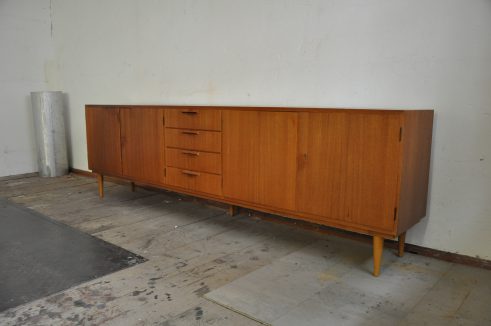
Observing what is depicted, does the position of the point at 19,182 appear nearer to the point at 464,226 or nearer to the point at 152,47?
the point at 152,47

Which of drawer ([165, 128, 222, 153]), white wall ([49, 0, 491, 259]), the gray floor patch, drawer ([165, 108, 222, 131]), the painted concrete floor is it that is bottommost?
the gray floor patch

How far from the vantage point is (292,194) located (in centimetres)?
211

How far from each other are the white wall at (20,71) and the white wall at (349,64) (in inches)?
45.4

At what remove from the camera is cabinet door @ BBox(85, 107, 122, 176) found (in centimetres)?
306

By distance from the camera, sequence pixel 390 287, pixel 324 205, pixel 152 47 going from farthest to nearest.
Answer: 1. pixel 152 47
2. pixel 324 205
3. pixel 390 287

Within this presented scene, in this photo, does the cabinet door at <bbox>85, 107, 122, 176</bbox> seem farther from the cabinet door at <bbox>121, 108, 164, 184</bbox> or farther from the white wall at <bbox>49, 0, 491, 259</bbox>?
the white wall at <bbox>49, 0, 491, 259</bbox>

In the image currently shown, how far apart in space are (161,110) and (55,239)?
1015 mm

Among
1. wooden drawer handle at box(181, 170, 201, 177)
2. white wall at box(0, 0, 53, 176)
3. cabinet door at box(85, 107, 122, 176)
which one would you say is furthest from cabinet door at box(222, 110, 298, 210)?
white wall at box(0, 0, 53, 176)

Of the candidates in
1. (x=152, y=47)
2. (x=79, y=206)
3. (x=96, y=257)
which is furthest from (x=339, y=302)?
(x=152, y=47)

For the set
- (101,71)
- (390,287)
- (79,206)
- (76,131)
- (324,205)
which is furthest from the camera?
(76,131)

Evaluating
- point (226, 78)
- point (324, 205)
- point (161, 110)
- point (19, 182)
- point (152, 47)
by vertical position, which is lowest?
point (19, 182)

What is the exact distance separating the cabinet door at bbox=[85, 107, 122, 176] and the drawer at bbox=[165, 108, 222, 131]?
0.58 meters

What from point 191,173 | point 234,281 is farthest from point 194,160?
point 234,281

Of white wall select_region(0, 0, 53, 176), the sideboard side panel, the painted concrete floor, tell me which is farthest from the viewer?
white wall select_region(0, 0, 53, 176)
